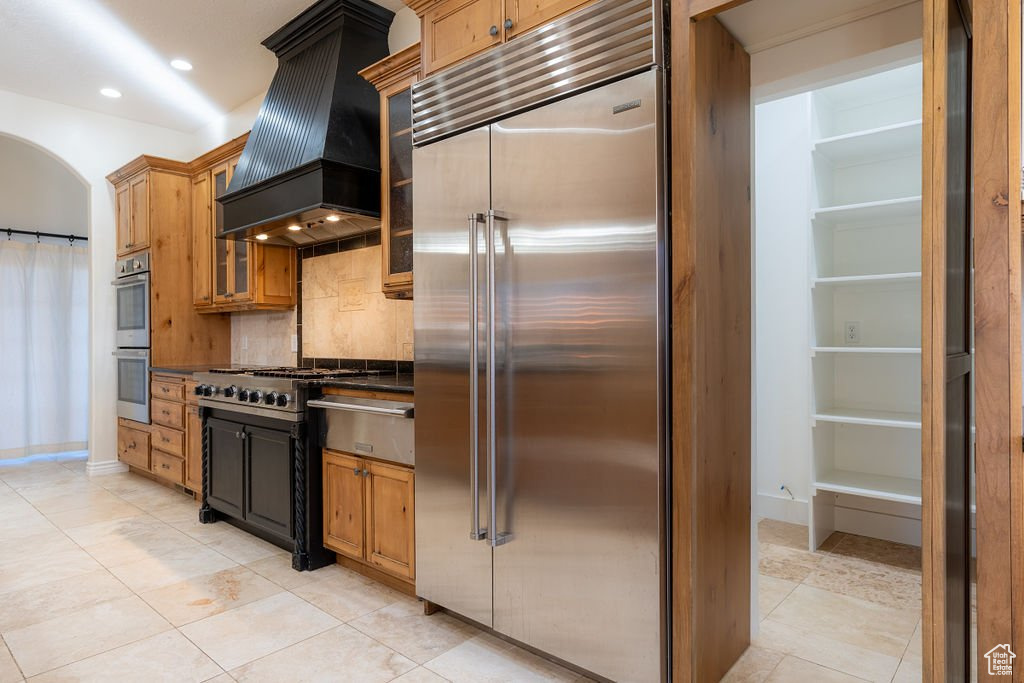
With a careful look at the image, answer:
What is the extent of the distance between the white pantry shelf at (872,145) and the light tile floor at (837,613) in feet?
6.79

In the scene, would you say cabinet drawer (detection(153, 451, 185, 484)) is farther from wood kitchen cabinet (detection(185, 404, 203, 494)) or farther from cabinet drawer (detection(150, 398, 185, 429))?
cabinet drawer (detection(150, 398, 185, 429))

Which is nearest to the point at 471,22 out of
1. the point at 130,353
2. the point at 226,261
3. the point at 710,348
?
the point at 710,348

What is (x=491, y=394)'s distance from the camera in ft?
6.63

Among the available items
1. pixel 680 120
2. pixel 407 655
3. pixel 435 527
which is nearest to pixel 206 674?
pixel 407 655

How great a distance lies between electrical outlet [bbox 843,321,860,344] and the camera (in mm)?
3287

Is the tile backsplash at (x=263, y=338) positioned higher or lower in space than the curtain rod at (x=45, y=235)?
lower

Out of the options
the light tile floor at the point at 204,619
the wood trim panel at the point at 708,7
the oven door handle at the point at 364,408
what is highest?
the wood trim panel at the point at 708,7

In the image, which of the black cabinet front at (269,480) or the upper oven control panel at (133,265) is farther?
the upper oven control panel at (133,265)

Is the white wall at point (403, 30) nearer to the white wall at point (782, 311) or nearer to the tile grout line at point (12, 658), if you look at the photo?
the white wall at point (782, 311)

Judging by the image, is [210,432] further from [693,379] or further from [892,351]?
[892,351]

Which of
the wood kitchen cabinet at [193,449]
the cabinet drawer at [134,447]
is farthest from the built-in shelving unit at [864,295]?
the cabinet drawer at [134,447]

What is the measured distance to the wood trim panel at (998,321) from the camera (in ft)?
4.14

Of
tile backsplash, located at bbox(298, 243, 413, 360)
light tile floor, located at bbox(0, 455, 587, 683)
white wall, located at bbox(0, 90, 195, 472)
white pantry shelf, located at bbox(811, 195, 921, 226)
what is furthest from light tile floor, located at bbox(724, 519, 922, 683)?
white wall, located at bbox(0, 90, 195, 472)

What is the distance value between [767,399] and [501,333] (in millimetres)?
2318
